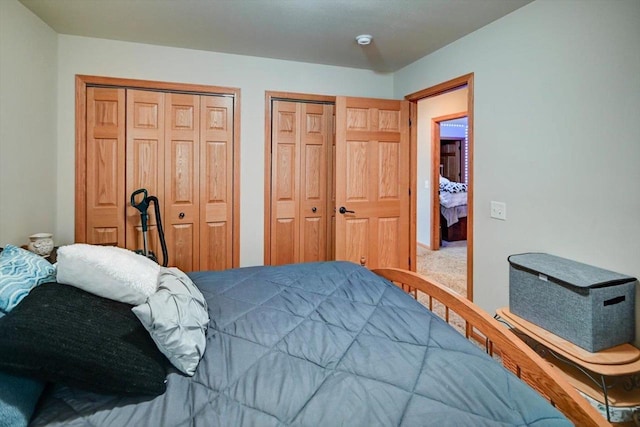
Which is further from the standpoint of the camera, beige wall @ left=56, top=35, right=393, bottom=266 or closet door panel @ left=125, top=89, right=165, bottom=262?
closet door panel @ left=125, top=89, right=165, bottom=262

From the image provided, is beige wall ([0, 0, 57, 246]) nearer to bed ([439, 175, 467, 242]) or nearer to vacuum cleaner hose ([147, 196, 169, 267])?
vacuum cleaner hose ([147, 196, 169, 267])

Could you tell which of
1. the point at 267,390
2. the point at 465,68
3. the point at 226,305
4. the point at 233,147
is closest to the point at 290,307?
the point at 226,305

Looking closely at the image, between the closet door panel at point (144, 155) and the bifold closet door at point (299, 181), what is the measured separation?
1.05 metres

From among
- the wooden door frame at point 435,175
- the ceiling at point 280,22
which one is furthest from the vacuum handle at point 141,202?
the wooden door frame at point 435,175

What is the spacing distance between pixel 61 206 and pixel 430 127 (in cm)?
490

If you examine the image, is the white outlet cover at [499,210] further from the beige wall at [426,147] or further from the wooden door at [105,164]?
the wooden door at [105,164]

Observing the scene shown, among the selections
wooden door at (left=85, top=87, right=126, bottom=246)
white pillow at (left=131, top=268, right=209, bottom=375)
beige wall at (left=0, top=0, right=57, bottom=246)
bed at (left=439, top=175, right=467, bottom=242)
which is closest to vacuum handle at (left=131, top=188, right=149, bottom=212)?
wooden door at (left=85, top=87, right=126, bottom=246)

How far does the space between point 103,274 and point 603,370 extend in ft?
7.02

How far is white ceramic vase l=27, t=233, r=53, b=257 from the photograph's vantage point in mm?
2221

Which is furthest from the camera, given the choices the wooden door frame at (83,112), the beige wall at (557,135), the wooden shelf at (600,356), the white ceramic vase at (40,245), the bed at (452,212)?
the bed at (452,212)

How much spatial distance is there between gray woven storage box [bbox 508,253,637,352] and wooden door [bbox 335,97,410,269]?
1.67 m

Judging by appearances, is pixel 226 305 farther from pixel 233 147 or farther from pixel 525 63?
pixel 525 63

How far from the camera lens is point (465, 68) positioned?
279 cm

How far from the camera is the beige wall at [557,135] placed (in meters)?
1.76
